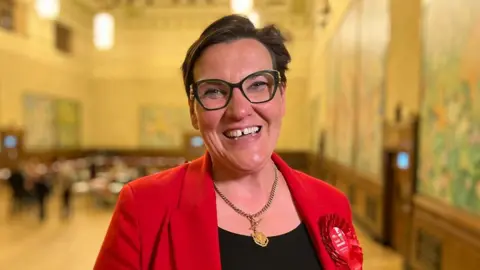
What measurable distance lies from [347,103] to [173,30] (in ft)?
30.6

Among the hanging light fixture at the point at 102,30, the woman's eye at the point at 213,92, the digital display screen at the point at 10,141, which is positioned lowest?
the digital display screen at the point at 10,141

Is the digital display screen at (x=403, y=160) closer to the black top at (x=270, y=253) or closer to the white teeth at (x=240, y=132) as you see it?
the black top at (x=270, y=253)

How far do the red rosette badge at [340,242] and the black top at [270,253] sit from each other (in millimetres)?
50

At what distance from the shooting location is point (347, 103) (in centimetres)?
1142

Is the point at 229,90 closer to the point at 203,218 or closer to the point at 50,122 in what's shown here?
the point at 203,218

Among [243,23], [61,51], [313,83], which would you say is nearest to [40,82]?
[61,51]

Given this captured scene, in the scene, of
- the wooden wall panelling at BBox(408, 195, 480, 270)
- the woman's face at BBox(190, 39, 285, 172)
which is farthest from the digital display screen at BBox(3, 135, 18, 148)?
the woman's face at BBox(190, 39, 285, 172)

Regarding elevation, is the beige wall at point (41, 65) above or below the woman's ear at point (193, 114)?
above

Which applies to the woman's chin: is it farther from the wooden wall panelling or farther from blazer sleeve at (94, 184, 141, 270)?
the wooden wall panelling

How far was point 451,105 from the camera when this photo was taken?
17.5 ft

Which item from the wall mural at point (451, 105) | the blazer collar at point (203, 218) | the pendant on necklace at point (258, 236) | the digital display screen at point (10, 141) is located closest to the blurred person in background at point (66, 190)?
the digital display screen at point (10, 141)

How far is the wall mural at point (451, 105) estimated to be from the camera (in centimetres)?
473

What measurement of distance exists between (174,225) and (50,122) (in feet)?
51.8

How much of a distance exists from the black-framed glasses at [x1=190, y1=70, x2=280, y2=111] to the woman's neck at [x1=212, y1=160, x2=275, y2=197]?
0.67 ft
